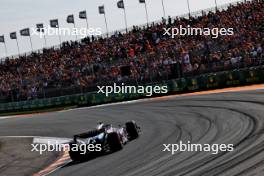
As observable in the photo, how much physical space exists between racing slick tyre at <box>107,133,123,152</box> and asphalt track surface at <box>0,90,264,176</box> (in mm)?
273

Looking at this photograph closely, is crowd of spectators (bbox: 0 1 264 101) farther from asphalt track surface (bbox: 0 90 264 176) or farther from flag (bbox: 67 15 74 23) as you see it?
flag (bbox: 67 15 74 23)

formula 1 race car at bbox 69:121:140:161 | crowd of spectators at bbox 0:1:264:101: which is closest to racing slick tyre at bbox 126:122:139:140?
formula 1 race car at bbox 69:121:140:161

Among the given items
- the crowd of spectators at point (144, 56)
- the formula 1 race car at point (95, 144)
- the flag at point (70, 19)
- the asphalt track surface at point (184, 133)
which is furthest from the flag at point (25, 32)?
the formula 1 race car at point (95, 144)

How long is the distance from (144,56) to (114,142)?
2168 centimetres

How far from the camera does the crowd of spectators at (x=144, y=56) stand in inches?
1248

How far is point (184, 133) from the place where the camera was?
56.4ft

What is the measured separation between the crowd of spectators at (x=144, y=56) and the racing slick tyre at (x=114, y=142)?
1507 centimetres

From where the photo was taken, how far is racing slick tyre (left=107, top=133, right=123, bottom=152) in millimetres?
16031

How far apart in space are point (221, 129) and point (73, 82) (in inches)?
1154

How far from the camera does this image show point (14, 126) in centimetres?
3431

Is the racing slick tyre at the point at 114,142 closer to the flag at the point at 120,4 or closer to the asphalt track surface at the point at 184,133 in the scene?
the asphalt track surface at the point at 184,133

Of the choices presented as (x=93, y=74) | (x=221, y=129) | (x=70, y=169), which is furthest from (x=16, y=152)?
(x=93, y=74)

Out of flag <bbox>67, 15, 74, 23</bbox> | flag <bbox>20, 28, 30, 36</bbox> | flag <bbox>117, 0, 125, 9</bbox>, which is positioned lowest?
flag <bbox>20, 28, 30, 36</bbox>

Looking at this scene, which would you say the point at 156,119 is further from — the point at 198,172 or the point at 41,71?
the point at 41,71
